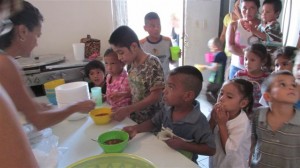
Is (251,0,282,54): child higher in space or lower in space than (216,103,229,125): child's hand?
higher

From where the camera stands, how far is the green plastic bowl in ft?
3.11

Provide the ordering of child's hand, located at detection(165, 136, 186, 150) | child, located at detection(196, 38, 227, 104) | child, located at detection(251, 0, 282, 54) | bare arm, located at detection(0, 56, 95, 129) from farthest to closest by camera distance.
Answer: child, located at detection(196, 38, 227, 104)
child, located at detection(251, 0, 282, 54)
child's hand, located at detection(165, 136, 186, 150)
bare arm, located at detection(0, 56, 95, 129)

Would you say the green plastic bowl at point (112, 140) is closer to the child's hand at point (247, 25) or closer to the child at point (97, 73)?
the child at point (97, 73)

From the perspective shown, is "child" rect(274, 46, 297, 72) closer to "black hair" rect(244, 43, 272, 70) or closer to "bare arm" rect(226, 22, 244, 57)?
"black hair" rect(244, 43, 272, 70)

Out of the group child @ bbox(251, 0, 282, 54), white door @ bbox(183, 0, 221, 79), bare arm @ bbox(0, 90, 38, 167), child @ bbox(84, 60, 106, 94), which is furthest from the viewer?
white door @ bbox(183, 0, 221, 79)

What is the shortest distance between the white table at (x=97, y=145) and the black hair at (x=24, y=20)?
0.51 m

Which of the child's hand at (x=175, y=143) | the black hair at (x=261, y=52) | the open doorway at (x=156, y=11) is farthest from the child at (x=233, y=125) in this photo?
the open doorway at (x=156, y=11)

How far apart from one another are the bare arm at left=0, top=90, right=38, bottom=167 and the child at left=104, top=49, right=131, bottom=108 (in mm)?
1086

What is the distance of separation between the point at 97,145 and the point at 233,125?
655 millimetres

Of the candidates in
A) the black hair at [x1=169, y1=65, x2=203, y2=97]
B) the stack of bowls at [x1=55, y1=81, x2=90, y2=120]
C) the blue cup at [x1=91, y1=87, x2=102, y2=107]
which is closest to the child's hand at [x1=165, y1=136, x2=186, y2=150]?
the black hair at [x1=169, y1=65, x2=203, y2=97]

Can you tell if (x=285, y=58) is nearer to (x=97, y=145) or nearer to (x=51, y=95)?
(x=97, y=145)

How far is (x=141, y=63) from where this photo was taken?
4.50 ft

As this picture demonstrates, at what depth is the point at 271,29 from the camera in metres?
2.01

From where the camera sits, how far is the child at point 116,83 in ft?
5.06
